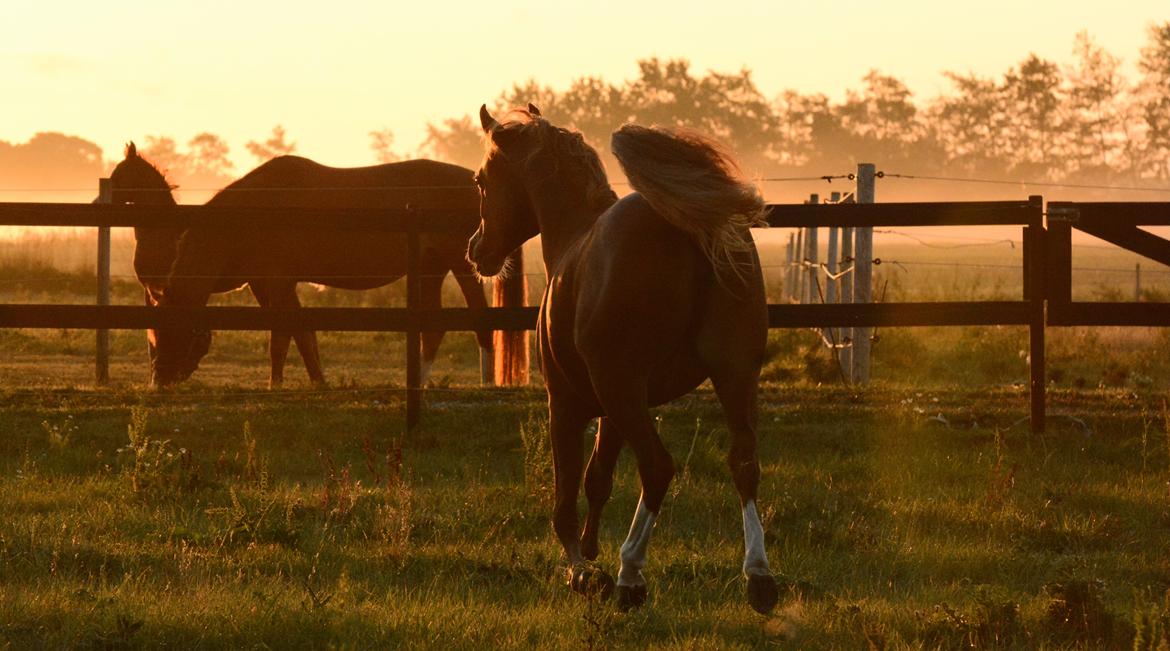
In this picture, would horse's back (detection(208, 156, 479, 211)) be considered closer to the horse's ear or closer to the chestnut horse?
the chestnut horse

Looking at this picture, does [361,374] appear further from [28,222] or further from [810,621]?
[810,621]

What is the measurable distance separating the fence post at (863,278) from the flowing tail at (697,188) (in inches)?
344

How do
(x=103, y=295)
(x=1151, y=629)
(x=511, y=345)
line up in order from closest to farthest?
(x=1151, y=629) < (x=511, y=345) < (x=103, y=295)

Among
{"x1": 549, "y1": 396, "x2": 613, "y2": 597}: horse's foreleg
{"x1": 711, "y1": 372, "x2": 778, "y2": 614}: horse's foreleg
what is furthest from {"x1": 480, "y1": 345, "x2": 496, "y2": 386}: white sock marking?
{"x1": 711, "y1": 372, "x2": 778, "y2": 614}: horse's foreleg

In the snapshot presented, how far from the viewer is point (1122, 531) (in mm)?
6910

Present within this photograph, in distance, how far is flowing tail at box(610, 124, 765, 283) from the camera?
493cm

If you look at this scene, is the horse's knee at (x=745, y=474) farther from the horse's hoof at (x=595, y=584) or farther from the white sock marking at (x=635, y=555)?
the horse's hoof at (x=595, y=584)

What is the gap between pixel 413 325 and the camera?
1027 centimetres

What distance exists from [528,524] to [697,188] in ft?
8.39

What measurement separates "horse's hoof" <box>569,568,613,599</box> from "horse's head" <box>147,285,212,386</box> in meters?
9.72

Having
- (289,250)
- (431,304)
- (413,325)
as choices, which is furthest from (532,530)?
(289,250)

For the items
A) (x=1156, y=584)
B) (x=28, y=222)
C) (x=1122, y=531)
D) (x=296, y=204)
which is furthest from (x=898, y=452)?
(x=296, y=204)

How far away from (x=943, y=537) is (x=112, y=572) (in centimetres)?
378

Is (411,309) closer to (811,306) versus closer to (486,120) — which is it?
(811,306)
